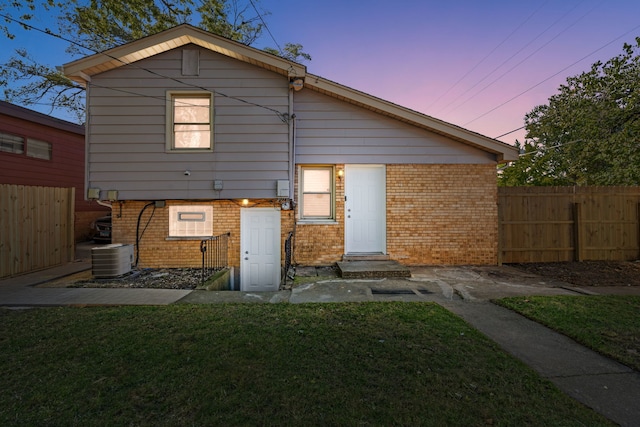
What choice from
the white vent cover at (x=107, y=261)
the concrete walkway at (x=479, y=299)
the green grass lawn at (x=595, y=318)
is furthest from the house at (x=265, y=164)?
the green grass lawn at (x=595, y=318)

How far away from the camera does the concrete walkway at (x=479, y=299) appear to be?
2.66m

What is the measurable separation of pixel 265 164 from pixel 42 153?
11274mm

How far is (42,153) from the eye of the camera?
12258mm

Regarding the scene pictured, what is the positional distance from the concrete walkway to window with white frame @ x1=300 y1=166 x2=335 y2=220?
1744 millimetres

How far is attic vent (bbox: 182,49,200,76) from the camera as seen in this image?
7625mm

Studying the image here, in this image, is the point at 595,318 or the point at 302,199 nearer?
the point at 595,318

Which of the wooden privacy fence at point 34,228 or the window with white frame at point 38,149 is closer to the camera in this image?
the wooden privacy fence at point 34,228

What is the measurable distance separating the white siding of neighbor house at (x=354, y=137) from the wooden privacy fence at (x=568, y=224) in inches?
95.7

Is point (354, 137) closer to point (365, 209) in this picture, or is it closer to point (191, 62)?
point (365, 209)

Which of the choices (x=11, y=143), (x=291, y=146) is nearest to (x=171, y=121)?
(x=291, y=146)

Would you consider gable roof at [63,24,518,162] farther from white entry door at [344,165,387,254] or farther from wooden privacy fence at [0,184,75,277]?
wooden privacy fence at [0,184,75,277]

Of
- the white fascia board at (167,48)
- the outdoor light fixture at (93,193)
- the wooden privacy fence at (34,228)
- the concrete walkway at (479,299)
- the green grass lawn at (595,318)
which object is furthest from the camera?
the outdoor light fixture at (93,193)

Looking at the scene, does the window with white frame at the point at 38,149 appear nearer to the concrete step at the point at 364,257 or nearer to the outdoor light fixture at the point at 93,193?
the outdoor light fixture at the point at 93,193

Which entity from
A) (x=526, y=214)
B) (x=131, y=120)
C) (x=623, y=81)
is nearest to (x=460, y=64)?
(x=623, y=81)
